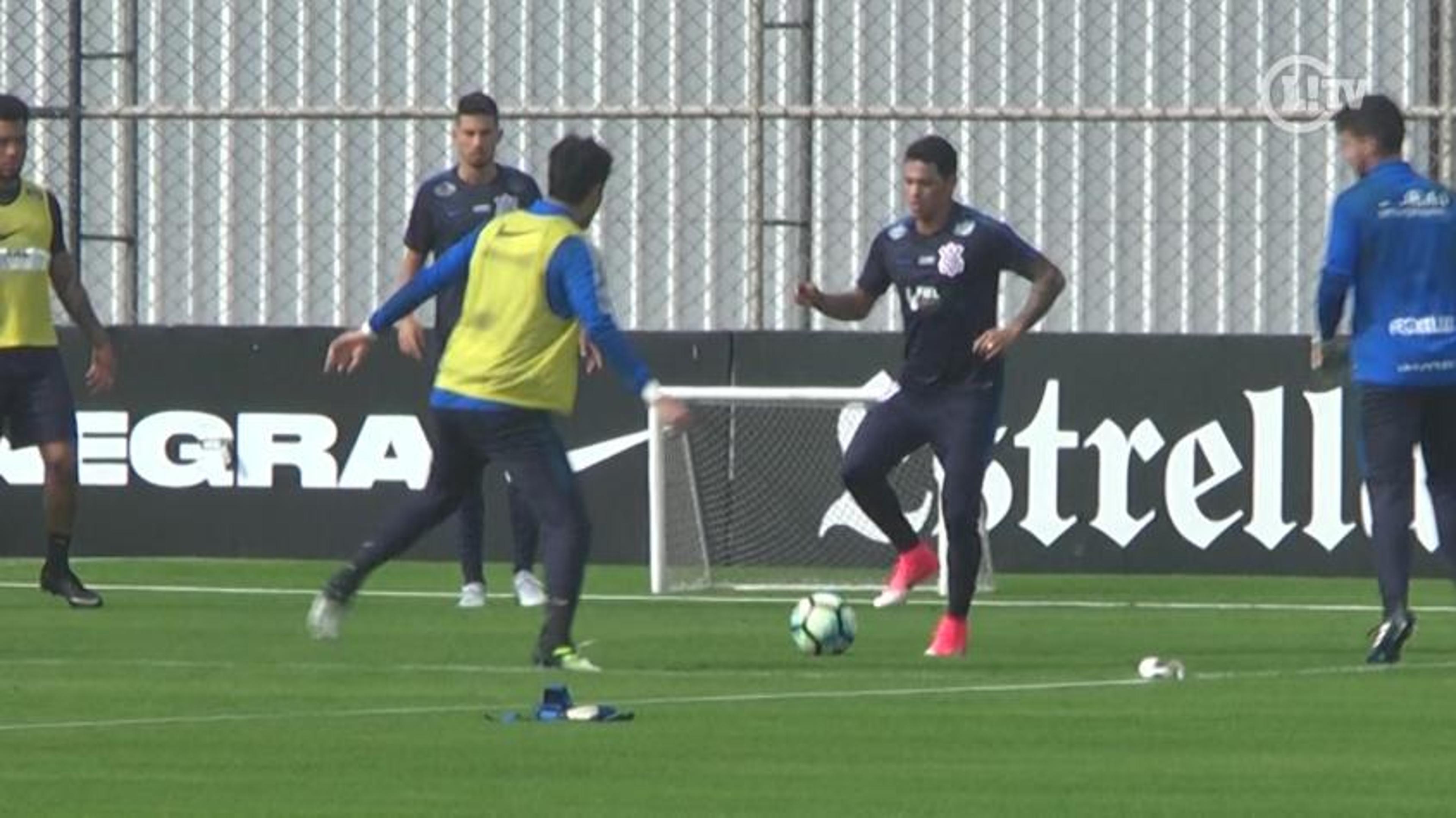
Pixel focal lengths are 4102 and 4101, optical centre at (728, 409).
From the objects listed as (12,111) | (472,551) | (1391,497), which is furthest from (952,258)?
(12,111)

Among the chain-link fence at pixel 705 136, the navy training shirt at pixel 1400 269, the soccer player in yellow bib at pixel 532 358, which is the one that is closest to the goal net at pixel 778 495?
the chain-link fence at pixel 705 136

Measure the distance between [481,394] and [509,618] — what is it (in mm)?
2832

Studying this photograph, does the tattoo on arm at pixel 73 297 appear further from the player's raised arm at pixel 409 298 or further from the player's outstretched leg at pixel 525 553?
the player's raised arm at pixel 409 298

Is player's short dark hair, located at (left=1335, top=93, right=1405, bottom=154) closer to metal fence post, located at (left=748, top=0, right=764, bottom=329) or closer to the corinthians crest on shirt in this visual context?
the corinthians crest on shirt

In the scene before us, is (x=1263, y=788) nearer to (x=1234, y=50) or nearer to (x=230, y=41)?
(x=1234, y=50)

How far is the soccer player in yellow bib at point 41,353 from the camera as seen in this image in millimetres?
17969

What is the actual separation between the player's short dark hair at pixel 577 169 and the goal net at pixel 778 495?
574 centimetres

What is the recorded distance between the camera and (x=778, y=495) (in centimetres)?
2067

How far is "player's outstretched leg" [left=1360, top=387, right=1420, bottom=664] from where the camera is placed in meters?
14.7

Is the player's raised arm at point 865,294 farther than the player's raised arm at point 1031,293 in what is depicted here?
Yes

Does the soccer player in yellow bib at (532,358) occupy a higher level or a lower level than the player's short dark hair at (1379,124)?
lower

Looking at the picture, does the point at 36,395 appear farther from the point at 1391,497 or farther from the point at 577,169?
the point at 1391,497

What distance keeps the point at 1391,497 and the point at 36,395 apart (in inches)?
247

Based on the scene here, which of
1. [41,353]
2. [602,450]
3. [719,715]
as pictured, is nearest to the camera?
[719,715]
